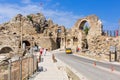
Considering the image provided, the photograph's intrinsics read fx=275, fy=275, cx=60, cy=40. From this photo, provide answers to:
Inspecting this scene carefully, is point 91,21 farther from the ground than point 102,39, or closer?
farther from the ground

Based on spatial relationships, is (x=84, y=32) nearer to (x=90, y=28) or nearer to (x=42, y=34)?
(x=90, y=28)

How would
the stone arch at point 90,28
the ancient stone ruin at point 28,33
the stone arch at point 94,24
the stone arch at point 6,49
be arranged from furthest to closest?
the ancient stone ruin at point 28,33, the stone arch at point 6,49, the stone arch at point 90,28, the stone arch at point 94,24

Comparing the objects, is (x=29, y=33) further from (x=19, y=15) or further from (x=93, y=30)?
(x=93, y=30)

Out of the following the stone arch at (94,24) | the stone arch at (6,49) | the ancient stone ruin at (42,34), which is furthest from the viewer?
the stone arch at (6,49)

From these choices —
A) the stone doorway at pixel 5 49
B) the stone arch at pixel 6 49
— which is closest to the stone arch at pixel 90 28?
the stone arch at pixel 6 49

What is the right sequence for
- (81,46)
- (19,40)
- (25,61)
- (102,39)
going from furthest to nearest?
1. (19,40)
2. (81,46)
3. (102,39)
4. (25,61)

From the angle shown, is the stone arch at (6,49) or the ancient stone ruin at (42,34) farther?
the stone arch at (6,49)

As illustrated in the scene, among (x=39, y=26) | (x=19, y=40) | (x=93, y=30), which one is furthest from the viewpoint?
(x=39, y=26)

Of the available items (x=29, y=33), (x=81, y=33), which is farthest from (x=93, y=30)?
(x=29, y=33)

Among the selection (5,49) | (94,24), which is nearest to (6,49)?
(5,49)

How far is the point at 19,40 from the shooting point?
308ft

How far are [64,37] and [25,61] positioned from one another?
81.2m

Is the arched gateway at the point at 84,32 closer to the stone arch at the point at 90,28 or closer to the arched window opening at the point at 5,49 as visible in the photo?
the stone arch at the point at 90,28

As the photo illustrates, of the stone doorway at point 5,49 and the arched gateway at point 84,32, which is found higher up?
the arched gateway at point 84,32
